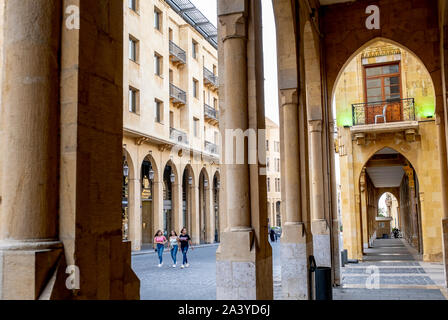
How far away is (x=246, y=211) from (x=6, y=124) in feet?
12.4

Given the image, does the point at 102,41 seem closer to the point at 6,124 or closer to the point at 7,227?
the point at 6,124

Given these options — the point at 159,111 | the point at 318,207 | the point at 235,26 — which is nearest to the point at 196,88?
the point at 159,111

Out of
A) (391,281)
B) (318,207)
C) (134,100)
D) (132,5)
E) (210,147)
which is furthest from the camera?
(210,147)

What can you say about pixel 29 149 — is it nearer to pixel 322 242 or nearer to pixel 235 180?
pixel 235 180

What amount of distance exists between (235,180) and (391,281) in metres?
8.19

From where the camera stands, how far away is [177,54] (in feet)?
99.9

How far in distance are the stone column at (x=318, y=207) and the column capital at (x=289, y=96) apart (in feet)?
10.5

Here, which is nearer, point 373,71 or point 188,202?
point 373,71

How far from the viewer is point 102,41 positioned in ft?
10.2

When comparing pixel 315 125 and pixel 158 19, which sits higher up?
pixel 158 19

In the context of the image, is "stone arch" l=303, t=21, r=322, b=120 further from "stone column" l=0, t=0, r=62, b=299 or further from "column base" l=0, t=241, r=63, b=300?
"column base" l=0, t=241, r=63, b=300

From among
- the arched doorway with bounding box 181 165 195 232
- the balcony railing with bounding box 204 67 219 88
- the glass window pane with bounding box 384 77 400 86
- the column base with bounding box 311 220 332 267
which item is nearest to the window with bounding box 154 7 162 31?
the balcony railing with bounding box 204 67 219 88

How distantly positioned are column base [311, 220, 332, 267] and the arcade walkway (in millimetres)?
801

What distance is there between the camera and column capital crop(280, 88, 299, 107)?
926 centimetres
